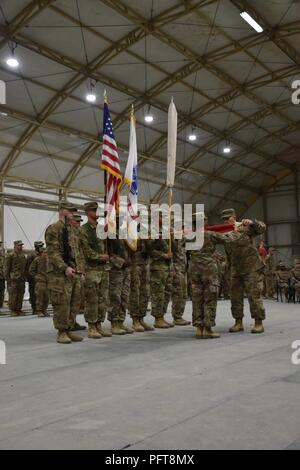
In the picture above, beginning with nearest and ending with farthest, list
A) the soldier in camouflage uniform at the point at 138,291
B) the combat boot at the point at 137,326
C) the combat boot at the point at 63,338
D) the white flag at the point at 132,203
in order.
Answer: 1. the combat boot at the point at 63,338
2. the white flag at the point at 132,203
3. the combat boot at the point at 137,326
4. the soldier in camouflage uniform at the point at 138,291

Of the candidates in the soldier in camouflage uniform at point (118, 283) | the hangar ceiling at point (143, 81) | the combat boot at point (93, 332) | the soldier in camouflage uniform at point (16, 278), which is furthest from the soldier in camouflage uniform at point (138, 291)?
the hangar ceiling at point (143, 81)

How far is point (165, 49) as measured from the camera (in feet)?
49.6

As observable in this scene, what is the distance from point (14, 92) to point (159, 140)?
7122mm

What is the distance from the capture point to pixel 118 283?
6.04m

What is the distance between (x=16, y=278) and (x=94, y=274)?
4.95 m

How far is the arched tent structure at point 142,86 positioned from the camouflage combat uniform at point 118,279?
27.6ft

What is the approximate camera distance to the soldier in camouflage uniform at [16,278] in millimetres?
9969

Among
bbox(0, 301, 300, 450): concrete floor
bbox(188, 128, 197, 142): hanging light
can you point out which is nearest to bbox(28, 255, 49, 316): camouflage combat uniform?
bbox(0, 301, 300, 450): concrete floor

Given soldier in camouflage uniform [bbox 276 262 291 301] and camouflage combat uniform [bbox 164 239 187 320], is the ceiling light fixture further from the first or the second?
camouflage combat uniform [bbox 164 239 187 320]

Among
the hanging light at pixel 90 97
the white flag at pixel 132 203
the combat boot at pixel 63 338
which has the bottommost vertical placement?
the combat boot at pixel 63 338

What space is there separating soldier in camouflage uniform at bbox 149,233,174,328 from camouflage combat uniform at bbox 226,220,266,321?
3.03 feet

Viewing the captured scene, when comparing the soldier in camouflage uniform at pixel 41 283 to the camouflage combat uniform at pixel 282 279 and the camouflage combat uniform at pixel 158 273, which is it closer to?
the camouflage combat uniform at pixel 158 273

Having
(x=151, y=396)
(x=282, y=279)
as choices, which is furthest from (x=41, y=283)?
(x=282, y=279)

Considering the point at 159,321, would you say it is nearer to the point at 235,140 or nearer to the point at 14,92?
the point at 14,92
